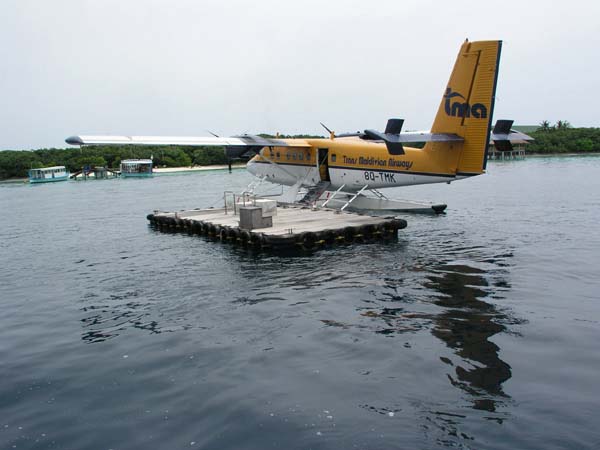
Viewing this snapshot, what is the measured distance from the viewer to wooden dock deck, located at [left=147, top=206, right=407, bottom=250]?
63.5 feet

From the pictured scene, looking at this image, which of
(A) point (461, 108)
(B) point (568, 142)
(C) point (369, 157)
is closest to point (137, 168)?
(C) point (369, 157)

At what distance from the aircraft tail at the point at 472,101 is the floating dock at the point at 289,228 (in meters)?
3.74

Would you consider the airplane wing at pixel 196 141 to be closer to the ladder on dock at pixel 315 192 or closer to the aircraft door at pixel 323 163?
the aircraft door at pixel 323 163

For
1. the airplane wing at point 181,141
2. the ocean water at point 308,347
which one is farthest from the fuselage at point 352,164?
the ocean water at point 308,347

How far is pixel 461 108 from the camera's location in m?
21.0

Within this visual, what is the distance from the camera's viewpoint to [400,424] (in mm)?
7250

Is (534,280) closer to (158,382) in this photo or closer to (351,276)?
(351,276)

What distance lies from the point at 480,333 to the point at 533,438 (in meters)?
3.79

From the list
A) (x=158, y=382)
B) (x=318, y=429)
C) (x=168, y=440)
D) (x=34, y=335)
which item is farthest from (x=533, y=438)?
(x=34, y=335)

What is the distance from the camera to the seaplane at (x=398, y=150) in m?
20.4

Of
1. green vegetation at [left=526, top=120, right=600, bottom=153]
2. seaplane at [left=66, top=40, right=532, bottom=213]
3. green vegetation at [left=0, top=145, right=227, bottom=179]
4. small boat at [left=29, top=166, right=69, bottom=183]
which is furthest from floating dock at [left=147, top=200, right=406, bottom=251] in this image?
green vegetation at [left=526, top=120, right=600, bottom=153]

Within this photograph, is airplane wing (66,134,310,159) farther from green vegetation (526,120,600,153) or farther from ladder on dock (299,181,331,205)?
green vegetation (526,120,600,153)

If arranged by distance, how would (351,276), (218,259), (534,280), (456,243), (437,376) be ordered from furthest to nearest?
(456,243) < (218,259) < (351,276) < (534,280) < (437,376)

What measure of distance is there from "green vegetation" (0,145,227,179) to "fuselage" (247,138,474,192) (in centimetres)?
6190
